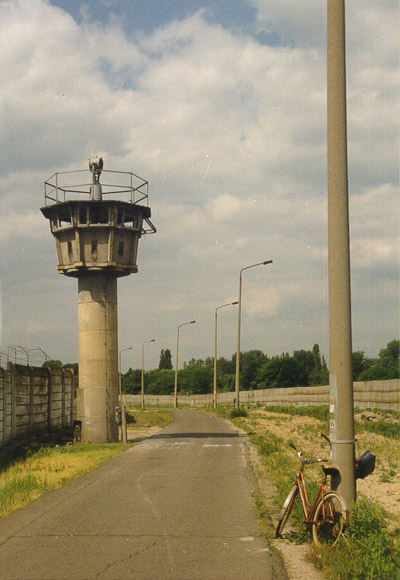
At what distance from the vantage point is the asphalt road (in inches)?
282

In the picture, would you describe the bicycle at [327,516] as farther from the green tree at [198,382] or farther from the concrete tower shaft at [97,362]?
the green tree at [198,382]

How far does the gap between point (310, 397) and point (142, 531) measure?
5438 cm

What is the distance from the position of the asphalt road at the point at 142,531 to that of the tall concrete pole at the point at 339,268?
1.62 meters

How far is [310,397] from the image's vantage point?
6175 centimetres

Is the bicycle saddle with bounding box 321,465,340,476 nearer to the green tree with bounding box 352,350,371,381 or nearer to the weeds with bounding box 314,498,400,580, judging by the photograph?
the weeds with bounding box 314,498,400,580

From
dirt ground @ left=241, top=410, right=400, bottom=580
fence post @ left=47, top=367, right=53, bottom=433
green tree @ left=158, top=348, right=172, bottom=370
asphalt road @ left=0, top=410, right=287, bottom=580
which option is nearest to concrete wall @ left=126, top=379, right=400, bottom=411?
dirt ground @ left=241, top=410, right=400, bottom=580

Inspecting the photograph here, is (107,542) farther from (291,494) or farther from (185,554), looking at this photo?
(291,494)

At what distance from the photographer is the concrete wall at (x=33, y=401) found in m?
21.1

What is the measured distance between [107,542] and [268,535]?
7.38 feet

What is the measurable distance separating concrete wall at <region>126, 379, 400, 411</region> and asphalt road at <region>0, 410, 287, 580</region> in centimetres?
2770

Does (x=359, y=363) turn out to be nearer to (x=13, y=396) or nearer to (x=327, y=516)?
(x=13, y=396)

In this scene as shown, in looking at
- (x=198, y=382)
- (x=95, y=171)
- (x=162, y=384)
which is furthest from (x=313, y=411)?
(x=162, y=384)

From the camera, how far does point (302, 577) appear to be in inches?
267

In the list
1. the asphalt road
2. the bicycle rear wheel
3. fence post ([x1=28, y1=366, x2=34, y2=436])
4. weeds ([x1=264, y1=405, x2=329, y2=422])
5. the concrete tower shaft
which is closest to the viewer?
the asphalt road
